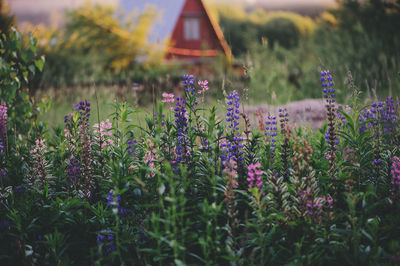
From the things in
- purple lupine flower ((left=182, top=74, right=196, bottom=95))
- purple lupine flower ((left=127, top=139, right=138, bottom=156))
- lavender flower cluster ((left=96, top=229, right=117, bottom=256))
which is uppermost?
purple lupine flower ((left=182, top=74, right=196, bottom=95))

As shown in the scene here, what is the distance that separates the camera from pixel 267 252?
324 centimetres

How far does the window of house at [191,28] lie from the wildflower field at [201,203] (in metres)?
27.2

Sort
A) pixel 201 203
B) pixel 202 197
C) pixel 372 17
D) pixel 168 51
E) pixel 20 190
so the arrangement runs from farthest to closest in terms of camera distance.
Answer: pixel 168 51 < pixel 372 17 < pixel 20 190 < pixel 202 197 < pixel 201 203

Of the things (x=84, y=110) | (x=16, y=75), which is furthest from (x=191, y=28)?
(x=84, y=110)

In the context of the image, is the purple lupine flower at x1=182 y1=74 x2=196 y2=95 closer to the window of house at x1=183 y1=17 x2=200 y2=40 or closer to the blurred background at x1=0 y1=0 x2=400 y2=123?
the blurred background at x1=0 y1=0 x2=400 y2=123

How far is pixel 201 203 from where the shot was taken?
3.08 metres

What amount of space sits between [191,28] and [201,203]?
28990mm

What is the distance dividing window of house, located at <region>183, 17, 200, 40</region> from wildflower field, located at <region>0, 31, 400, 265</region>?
27190 mm

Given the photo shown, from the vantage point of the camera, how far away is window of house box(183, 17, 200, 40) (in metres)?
30.4

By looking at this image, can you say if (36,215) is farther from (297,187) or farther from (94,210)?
(297,187)

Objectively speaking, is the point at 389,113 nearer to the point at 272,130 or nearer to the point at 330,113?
the point at 330,113

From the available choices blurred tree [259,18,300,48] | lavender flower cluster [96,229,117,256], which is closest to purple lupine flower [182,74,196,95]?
lavender flower cluster [96,229,117,256]

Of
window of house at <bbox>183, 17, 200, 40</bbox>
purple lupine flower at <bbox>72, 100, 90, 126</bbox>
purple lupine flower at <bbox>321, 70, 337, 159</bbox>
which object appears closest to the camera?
purple lupine flower at <bbox>321, 70, 337, 159</bbox>

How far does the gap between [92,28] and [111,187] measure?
26263 millimetres
